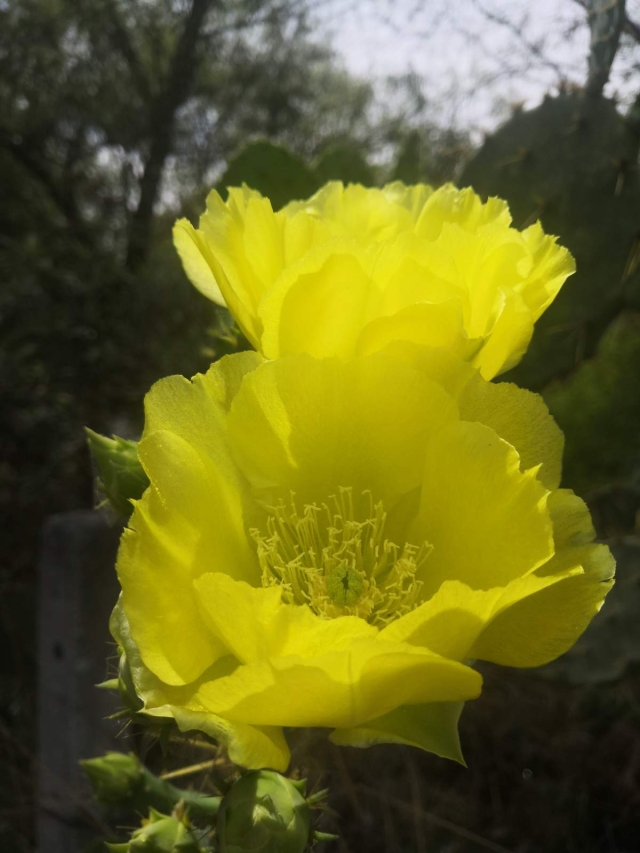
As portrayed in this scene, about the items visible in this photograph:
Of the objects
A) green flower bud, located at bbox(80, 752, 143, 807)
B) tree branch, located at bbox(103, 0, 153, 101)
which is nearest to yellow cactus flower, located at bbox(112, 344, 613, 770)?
green flower bud, located at bbox(80, 752, 143, 807)

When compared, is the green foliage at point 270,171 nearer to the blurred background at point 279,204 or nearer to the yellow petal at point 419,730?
the blurred background at point 279,204

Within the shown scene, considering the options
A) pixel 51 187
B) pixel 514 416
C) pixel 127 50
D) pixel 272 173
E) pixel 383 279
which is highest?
pixel 127 50

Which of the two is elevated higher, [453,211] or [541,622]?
[453,211]

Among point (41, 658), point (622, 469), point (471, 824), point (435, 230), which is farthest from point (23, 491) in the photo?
point (435, 230)

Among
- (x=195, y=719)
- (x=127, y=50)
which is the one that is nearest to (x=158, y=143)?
(x=127, y=50)

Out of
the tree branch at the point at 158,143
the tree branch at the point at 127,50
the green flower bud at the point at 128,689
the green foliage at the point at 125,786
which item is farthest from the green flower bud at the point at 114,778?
the tree branch at the point at 127,50

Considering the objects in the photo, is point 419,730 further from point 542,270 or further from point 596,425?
point 596,425

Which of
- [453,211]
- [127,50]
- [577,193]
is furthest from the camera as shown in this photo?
[127,50]
